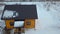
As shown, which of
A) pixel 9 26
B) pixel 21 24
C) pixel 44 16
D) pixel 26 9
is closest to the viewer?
pixel 21 24

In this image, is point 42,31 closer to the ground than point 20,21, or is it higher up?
closer to the ground

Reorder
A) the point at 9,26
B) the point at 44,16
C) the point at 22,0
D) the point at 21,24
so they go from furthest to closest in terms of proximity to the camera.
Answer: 1. the point at 22,0
2. the point at 44,16
3. the point at 9,26
4. the point at 21,24

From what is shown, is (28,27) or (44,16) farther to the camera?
(44,16)

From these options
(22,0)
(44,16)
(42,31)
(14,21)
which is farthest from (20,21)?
(22,0)

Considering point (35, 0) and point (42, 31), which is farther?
point (35, 0)

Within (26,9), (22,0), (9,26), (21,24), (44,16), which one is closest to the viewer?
(21,24)

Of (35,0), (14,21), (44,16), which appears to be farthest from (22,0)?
(14,21)

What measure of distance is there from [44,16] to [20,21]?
76 centimetres

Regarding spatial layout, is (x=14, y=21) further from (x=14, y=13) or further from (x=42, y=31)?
(x=42, y=31)

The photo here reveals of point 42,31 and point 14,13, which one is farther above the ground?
point 14,13

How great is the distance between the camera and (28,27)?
83.6 inches

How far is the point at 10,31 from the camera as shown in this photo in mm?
1995

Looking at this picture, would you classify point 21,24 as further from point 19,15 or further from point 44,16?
point 44,16

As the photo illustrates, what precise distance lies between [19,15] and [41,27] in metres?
0.32
